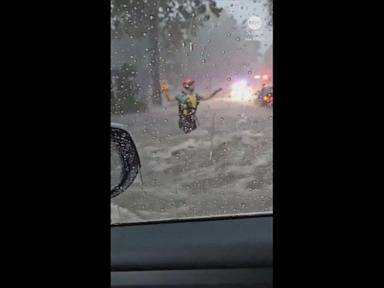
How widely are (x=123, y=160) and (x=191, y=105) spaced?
0.29m

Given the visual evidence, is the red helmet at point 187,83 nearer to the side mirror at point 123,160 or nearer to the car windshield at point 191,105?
the car windshield at point 191,105

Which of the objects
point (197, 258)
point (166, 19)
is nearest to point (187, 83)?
point (166, 19)

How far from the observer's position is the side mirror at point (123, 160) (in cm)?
169

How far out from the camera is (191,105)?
185cm

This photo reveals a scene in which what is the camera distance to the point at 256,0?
1710mm

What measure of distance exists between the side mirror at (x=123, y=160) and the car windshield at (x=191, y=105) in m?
0.02

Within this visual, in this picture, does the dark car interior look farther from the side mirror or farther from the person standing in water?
the person standing in water

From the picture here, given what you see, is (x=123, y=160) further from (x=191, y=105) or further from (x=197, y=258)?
(x=197, y=258)

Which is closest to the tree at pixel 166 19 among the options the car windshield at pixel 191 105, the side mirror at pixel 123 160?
the car windshield at pixel 191 105

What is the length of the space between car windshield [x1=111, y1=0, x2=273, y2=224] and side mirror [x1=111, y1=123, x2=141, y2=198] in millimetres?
18

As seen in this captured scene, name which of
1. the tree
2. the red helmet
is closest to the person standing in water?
the red helmet
